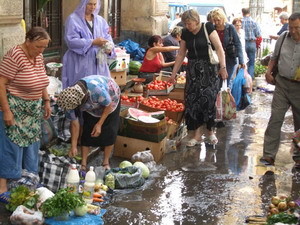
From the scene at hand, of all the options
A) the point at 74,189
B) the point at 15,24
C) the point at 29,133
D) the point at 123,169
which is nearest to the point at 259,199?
the point at 123,169

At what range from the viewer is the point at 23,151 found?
650 centimetres

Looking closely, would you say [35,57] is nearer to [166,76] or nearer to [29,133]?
[29,133]

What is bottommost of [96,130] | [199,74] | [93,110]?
[96,130]

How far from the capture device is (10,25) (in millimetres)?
7414

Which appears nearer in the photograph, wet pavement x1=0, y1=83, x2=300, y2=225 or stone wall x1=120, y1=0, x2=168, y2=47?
wet pavement x1=0, y1=83, x2=300, y2=225

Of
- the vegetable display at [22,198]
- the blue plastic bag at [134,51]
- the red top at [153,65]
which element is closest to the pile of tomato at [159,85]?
the red top at [153,65]

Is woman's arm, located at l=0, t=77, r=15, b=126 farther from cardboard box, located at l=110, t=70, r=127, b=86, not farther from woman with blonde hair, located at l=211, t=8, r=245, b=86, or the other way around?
cardboard box, located at l=110, t=70, r=127, b=86

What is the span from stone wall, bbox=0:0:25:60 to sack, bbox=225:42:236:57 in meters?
3.99

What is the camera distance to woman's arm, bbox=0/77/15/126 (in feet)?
19.7

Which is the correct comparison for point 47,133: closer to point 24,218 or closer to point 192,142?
point 24,218

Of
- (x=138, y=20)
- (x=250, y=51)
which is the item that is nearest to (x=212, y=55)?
(x=250, y=51)

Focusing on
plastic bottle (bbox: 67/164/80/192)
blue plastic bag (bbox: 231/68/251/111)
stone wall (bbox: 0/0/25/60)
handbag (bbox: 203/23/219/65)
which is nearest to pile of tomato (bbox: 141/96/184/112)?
handbag (bbox: 203/23/219/65)

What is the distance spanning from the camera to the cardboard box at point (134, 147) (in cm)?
828

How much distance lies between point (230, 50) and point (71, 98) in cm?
435
